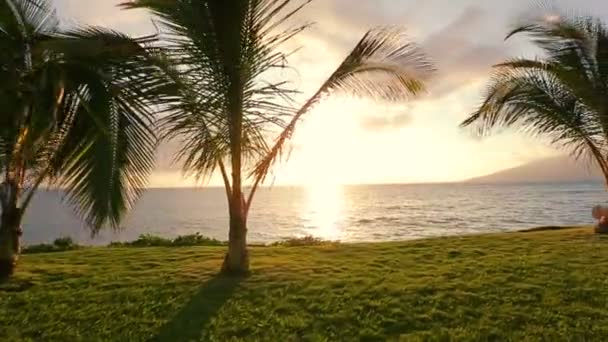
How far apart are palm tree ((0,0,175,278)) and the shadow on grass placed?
60.7 inches

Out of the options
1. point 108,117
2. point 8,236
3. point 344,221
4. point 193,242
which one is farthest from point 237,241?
point 344,221

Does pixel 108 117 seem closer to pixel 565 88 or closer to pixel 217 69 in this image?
pixel 217 69

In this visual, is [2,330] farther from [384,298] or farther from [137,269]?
[384,298]

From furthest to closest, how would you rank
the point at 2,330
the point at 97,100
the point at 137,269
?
the point at 137,269
the point at 97,100
the point at 2,330

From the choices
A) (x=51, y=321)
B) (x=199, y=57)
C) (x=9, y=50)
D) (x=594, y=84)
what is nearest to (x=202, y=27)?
(x=199, y=57)

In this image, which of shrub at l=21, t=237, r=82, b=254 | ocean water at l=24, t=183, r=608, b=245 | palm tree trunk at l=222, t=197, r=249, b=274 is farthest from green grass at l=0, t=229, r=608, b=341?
shrub at l=21, t=237, r=82, b=254

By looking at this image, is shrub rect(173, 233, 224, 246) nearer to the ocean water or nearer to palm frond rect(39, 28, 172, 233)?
the ocean water

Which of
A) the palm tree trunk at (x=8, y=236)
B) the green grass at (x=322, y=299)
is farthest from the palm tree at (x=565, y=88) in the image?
the palm tree trunk at (x=8, y=236)

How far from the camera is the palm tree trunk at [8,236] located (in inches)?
309

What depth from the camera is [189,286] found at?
7129 millimetres

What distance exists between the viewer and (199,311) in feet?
20.0

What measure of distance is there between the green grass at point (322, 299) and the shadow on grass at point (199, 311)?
0.05 ft

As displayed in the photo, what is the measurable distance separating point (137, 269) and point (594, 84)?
914 centimetres

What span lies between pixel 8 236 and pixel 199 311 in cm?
363
